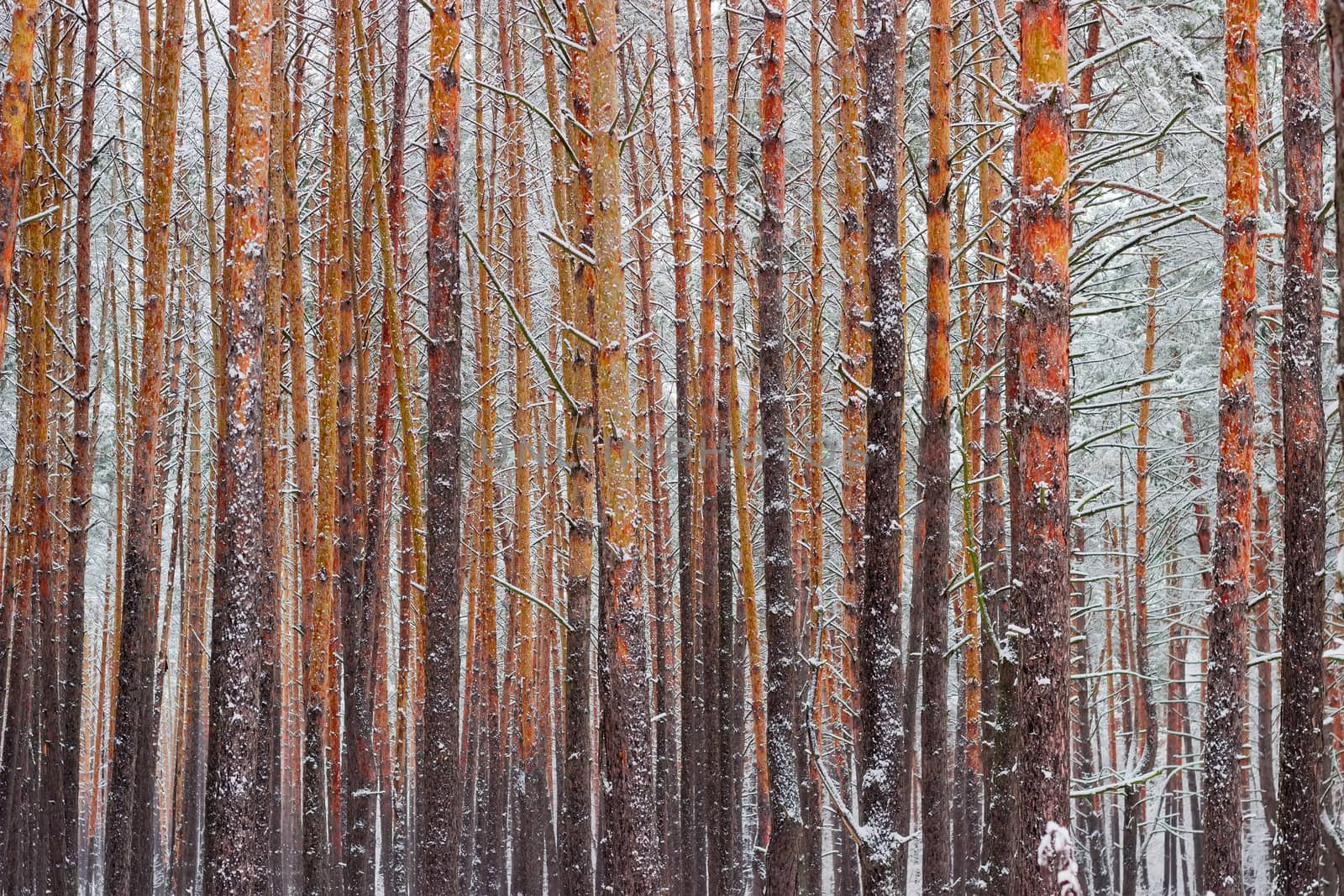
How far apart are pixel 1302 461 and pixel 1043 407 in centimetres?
332

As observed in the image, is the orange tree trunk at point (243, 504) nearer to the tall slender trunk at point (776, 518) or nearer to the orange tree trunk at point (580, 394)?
the orange tree trunk at point (580, 394)

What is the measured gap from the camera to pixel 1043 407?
5555mm

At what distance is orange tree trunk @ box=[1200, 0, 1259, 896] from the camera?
7.80m

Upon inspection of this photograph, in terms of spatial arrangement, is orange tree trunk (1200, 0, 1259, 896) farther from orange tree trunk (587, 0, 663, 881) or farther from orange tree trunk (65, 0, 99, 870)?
orange tree trunk (65, 0, 99, 870)

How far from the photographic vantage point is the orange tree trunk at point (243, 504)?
6148mm

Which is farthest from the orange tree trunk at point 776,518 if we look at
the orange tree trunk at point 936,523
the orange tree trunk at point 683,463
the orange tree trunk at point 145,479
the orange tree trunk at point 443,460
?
the orange tree trunk at point 145,479

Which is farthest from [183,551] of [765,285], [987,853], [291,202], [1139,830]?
[1139,830]

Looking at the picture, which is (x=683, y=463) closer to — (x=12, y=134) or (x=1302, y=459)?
(x=1302, y=459)

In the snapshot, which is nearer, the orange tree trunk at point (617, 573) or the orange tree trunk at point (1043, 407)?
the orange tree trunk at point (1043, 407)

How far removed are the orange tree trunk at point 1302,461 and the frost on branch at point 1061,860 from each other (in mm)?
3148

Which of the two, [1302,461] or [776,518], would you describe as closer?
[1302,461]

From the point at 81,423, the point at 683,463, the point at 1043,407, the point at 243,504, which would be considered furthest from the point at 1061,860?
the point at 81,423

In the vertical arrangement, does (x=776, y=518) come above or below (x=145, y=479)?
below

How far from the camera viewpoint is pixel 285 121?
10.0m
